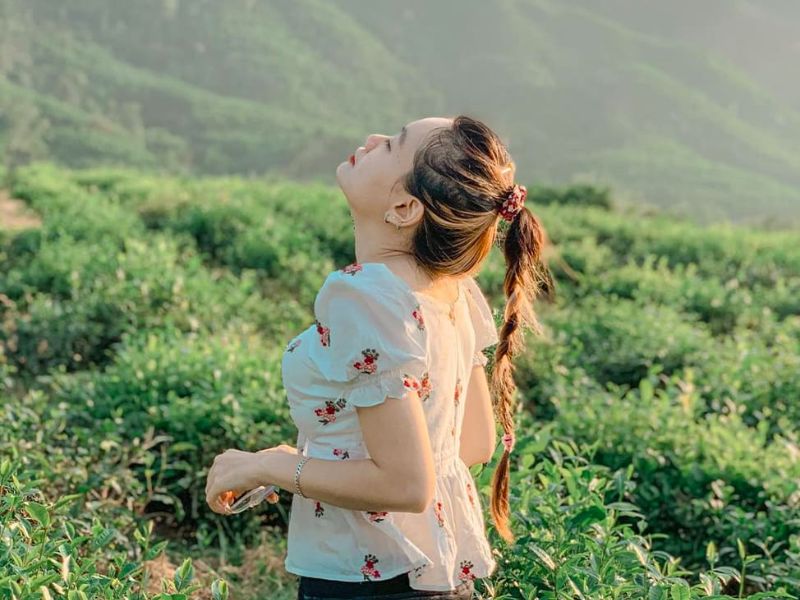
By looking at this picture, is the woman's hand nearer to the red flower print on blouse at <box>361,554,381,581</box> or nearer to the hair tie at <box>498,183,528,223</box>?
the red flower print on blouse at <box>361,554,381,581</box>

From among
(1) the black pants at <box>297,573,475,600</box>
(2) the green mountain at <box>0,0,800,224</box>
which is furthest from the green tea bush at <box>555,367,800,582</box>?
(2) the green mountain at <box>0,0,800,224</box>

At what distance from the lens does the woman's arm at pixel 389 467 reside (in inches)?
65.5

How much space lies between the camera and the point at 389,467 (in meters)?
1.67

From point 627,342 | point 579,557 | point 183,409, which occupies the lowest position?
point 627,342

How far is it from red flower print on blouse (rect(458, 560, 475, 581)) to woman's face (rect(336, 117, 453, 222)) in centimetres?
66

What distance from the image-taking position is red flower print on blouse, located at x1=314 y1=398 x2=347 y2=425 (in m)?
1.80

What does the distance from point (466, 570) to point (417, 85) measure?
56.3m

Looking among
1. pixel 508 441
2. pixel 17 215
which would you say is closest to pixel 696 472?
pixel 508 441

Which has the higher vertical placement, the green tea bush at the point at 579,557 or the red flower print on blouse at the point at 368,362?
the red flower print on blouse at the point at 368,362

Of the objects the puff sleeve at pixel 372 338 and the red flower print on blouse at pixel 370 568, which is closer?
the puff sleeve at pixel 372 338

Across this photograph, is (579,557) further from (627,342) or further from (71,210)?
(71,210)

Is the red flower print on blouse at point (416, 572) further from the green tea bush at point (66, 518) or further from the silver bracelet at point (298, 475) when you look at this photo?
the green tea bush at point (66, 518)

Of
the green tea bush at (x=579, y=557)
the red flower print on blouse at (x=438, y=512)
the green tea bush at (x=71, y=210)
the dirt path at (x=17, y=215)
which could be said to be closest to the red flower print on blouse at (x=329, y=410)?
the red flower print on blouse at (x=438, y=512)

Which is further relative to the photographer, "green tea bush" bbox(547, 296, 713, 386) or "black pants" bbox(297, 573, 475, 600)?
"green tea bush" bbox(547, 296, 713, 386)
